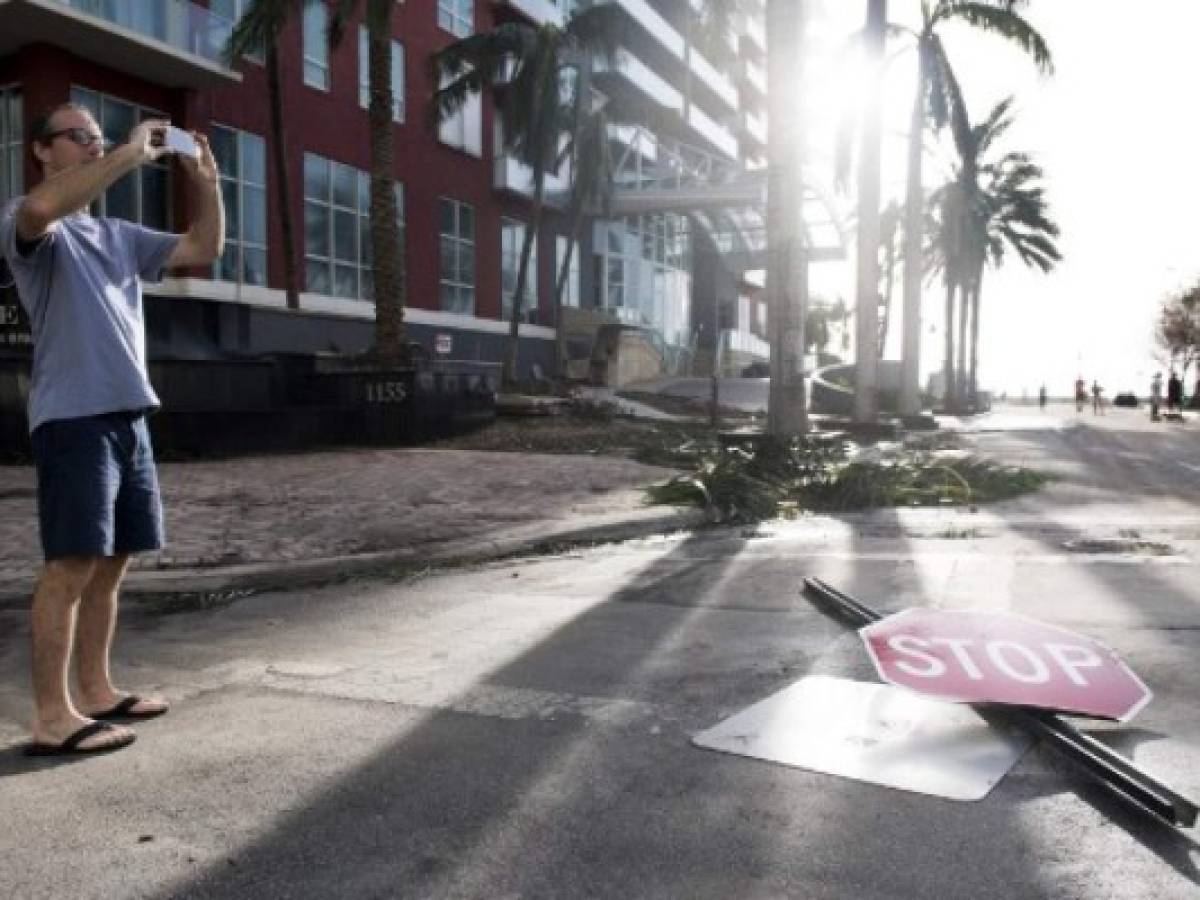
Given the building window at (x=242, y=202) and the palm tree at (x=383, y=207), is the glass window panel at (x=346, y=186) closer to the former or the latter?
the building window at (x=242, y=202)

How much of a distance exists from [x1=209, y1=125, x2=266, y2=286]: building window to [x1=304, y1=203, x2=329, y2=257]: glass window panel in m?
1.48

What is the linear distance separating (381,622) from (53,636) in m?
2.03

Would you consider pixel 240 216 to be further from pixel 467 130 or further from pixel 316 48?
pixel 467 130

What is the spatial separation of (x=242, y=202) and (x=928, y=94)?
15878 mm

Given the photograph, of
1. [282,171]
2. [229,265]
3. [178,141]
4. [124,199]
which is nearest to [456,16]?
[282,171]

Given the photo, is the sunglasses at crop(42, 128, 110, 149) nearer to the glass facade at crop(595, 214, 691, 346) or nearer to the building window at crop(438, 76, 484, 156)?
the building window at crop(438, 76, 484, 156)

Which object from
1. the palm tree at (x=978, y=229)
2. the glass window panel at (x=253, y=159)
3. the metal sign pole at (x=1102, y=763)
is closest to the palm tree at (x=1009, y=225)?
the palm tree at (x=978, y=229)

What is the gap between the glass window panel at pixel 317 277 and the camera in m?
24.3

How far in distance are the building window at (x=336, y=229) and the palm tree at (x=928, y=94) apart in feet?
41.2

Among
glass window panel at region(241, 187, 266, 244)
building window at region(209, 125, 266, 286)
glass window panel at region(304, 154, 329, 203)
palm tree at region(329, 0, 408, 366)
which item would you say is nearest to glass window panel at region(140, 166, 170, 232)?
building window at region(209, 125, 266, 286)

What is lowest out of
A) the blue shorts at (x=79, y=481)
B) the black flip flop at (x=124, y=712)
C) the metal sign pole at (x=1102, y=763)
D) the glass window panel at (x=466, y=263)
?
the black flip flop at (x=124, y=712)

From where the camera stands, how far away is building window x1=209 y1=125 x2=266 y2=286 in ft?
72.1

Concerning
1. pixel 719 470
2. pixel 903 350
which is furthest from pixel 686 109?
pixel 719 470

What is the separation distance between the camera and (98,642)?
3701 mm
